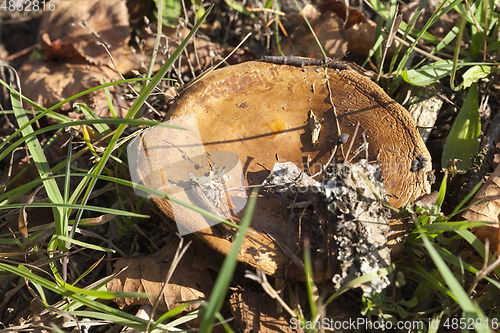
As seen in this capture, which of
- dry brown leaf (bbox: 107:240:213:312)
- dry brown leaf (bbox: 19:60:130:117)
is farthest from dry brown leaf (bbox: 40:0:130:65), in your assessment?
dry brown leaf (bbox: 107:240:213:312)

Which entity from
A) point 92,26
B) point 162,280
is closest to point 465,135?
point 162,280

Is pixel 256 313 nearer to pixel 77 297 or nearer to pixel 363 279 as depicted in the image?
pixel 363 279

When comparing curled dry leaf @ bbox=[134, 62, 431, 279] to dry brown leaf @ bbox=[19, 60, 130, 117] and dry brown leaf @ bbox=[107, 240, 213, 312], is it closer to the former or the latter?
dry brown leaf @ bbox=[107, 240, 213, 312]

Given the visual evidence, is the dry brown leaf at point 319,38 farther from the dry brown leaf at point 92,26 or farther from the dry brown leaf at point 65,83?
the dry brown leaf at point 65,83

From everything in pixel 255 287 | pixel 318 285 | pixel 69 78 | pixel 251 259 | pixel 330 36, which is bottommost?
pixel 255 287

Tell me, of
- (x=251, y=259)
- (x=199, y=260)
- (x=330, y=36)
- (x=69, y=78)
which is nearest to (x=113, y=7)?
(x=69, y=78)

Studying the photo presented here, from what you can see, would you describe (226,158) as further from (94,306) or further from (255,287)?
(94,306)
